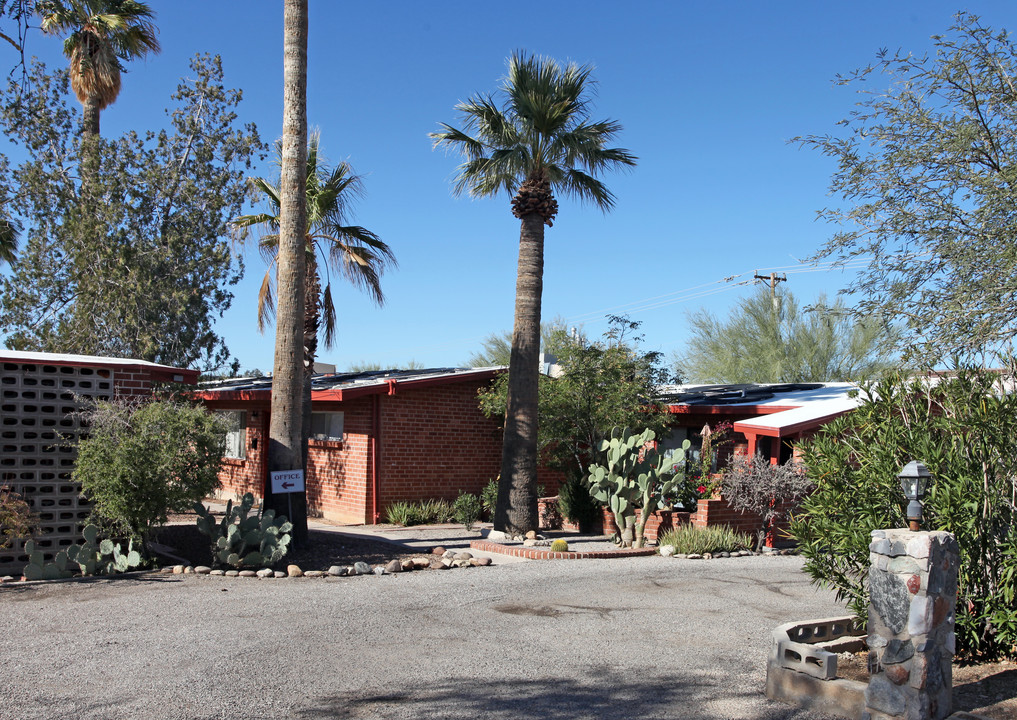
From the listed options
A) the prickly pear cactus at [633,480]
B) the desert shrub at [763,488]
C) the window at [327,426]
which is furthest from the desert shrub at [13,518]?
the desert shrub at [763,488]

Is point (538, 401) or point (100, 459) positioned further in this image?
point (538, 401)

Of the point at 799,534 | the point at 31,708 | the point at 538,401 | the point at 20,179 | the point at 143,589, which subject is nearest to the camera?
the point at 31,708

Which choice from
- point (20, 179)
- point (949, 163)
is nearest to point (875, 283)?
point (949, 163)

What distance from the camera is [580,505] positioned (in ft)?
52.4

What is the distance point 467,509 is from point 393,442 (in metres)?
1.94

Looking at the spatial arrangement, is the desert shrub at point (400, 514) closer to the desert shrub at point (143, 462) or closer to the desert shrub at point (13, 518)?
the desert shrub at point (143, 462)

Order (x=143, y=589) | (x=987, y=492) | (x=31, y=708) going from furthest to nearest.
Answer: (x=143, y=589), (x=987, y=492), (x=31, y=708)

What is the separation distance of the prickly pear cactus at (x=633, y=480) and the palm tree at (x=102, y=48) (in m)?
16.3

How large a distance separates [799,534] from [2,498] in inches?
329

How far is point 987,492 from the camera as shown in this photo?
635cm

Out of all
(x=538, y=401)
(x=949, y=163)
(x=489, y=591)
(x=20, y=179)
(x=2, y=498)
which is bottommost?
(x=489, y=591)

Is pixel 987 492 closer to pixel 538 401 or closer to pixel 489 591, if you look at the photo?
pixel 489 591

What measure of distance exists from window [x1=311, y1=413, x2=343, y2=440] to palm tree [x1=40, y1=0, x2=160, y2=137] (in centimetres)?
986

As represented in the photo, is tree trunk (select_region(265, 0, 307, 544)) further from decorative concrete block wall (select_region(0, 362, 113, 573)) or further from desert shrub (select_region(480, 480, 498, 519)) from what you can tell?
desert shrub (select_region(480, 480, 498, 519))
